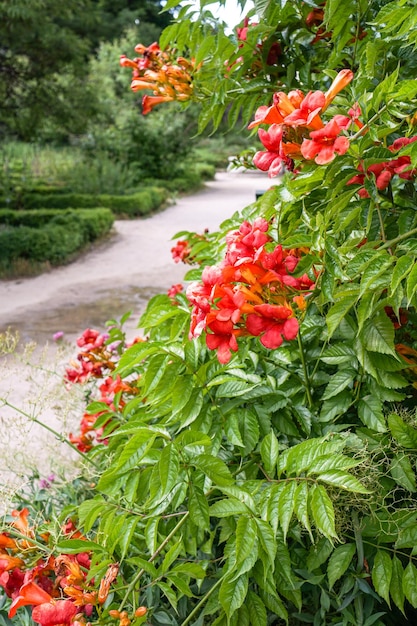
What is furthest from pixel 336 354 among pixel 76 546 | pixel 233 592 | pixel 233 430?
pixel 76 546

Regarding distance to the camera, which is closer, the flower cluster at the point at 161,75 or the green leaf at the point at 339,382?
the green leaf at the point at 339,382

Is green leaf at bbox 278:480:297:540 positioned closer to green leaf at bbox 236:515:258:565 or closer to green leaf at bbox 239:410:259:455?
green leaf at bbox 236:515:258:565

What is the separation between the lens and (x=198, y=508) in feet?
3.85

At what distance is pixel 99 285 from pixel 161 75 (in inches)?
264

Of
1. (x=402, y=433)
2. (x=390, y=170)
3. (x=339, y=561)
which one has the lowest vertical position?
(x=339, y=561)

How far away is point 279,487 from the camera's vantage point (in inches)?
44.5

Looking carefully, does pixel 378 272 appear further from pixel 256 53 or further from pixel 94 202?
pixel 94 202

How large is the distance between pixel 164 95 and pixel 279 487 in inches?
52.1

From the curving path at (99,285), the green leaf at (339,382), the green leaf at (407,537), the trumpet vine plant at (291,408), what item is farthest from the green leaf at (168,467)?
the curving path at (99,285)

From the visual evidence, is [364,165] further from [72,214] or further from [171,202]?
[171,202]

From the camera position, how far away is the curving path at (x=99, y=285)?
677 cm

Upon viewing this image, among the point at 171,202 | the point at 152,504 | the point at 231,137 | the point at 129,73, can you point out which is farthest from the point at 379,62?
the point at 231,137

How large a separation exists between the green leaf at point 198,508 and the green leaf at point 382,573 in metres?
0.35

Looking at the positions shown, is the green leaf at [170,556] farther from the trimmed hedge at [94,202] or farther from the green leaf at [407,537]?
the trimmed hedge at [94,202]
